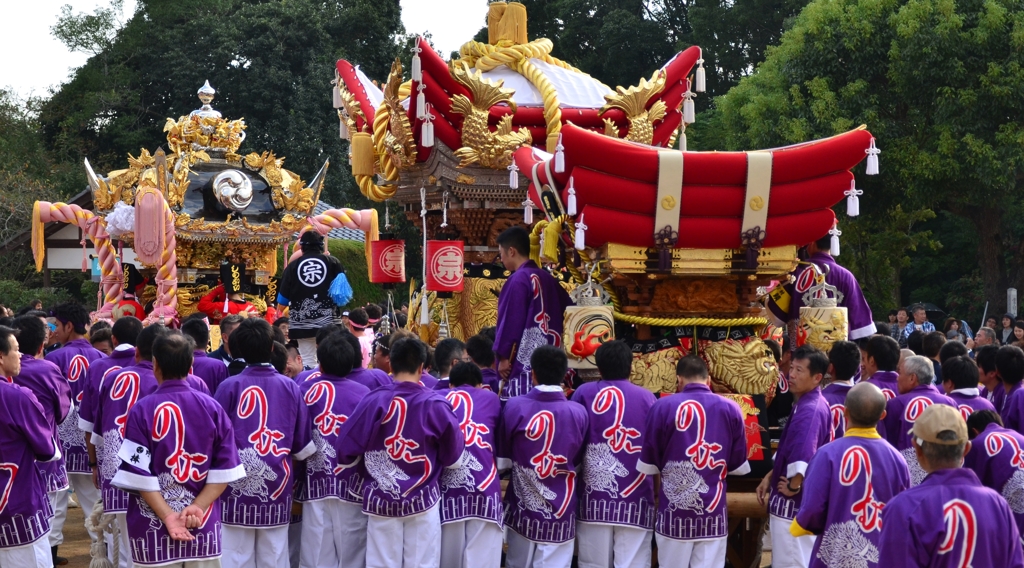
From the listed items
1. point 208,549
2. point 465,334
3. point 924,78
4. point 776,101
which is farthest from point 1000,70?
point 208,549

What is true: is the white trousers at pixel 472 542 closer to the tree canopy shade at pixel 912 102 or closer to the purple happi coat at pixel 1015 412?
the purple happi coat at pixel 1015 412

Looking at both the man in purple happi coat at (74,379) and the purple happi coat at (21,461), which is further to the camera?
the man in purple happi coat at (74,379)

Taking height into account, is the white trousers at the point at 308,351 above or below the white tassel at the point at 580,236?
below

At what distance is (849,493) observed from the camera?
493 cm

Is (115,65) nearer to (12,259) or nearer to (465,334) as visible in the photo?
(12,259)

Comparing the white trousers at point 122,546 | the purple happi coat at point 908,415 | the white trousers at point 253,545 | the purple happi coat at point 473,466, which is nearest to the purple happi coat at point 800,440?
the purple happi coat at point 908,415

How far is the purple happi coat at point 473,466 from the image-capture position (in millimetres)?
6332

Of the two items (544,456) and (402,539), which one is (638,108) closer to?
(544,456)

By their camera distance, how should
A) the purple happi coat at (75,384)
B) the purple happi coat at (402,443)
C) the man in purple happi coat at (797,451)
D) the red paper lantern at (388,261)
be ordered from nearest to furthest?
the man in purple happi coat at (797,451)
the purple happi coat at (402,443)
the purple happi coat at (75,384)
the red paper lantern at (388,261)

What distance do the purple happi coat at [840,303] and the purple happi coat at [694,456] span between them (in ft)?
6.07

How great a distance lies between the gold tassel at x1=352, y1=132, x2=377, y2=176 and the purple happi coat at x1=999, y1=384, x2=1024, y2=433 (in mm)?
6596

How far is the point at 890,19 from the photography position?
17.7 m

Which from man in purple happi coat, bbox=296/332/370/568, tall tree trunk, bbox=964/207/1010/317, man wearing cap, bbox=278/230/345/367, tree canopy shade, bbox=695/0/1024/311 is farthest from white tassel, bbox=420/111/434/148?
tall tree trunk, bbox=964/207/1010/317

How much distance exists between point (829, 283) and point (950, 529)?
12.9ft
